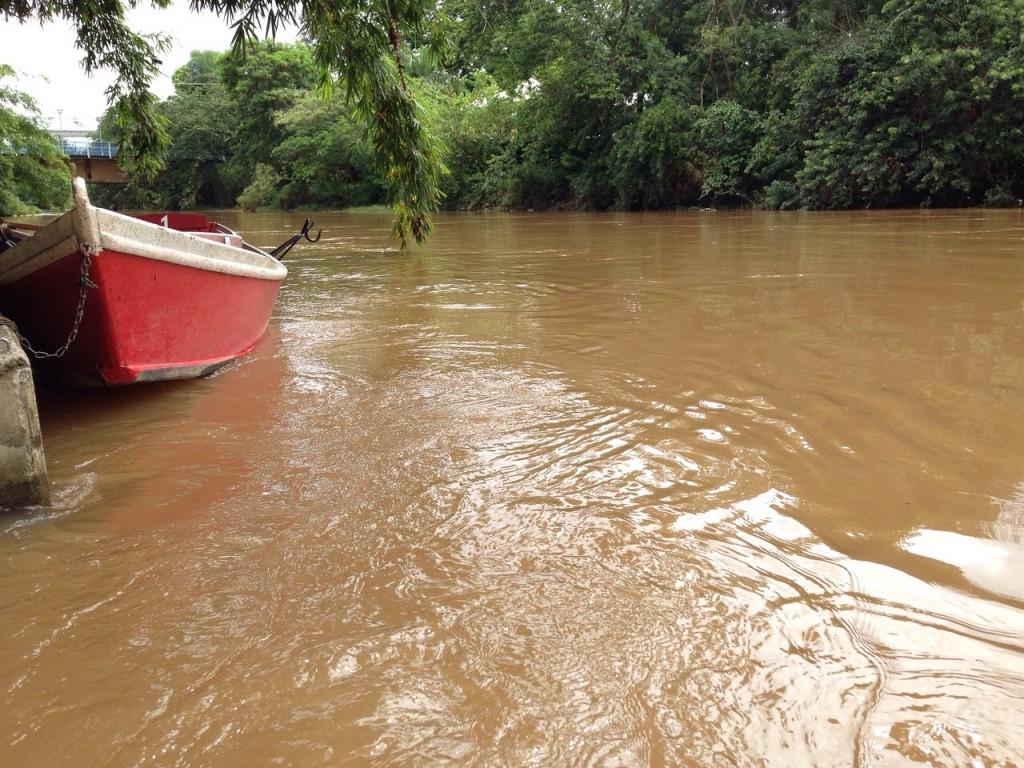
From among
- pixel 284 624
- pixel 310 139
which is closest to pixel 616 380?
pixel 284 624

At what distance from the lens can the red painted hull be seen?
3773 mm

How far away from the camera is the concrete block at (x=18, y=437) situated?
8.74 feet

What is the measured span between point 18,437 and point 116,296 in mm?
1312

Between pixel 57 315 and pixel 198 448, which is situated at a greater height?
pixel 57 315

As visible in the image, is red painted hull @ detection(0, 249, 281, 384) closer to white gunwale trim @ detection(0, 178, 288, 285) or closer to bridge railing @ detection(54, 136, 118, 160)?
white gunwale trim @ detection(0, 178, 288, 285)

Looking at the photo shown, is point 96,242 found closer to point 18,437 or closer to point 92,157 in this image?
point 18,437

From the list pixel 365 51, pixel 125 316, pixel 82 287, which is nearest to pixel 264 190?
pixel 365 51

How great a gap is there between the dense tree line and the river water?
886cm

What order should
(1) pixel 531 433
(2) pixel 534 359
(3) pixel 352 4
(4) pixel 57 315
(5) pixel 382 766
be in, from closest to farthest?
(5) pixel 382 766, (1) pixel 531 433, (4) pixel 57 315, (3) pixel 352 4, (2) pixel 534 359

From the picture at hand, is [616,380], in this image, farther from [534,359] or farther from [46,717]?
[46,717]

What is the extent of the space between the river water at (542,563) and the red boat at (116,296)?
0.27 m

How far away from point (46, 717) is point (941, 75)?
2188 centimetres

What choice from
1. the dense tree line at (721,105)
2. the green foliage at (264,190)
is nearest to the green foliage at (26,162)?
the dense tree line at (721,105)

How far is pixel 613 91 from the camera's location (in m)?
26.4
